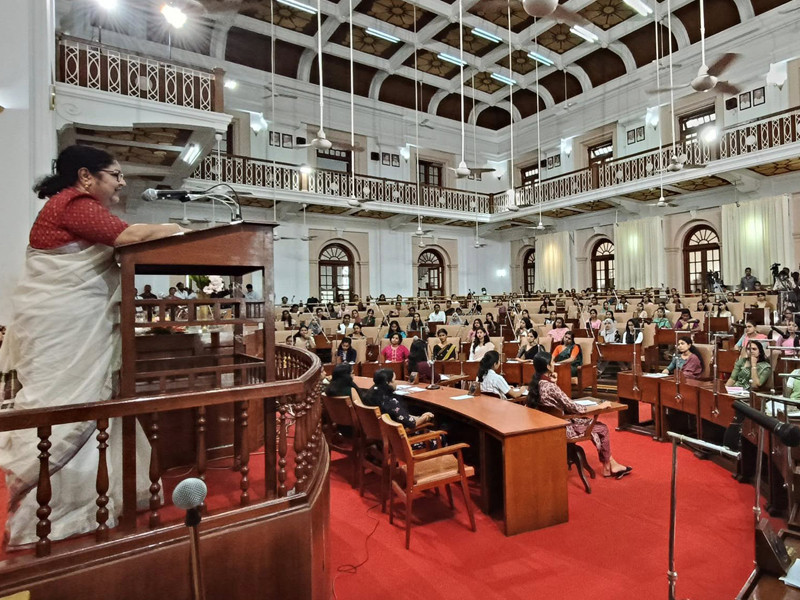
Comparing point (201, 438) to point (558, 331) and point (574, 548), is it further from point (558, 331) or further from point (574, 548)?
point (558, 331)

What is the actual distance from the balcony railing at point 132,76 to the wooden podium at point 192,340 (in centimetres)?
676

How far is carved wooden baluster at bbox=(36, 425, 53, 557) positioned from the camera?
1.38m

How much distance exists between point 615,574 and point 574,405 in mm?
1600

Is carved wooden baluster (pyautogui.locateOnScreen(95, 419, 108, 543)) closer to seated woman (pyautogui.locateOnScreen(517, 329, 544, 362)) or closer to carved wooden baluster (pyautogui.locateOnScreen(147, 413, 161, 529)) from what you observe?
carved wooden baluster (pyautogui.locateOnScreen(147, 413, 161, 529))

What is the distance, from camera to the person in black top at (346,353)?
283 inches

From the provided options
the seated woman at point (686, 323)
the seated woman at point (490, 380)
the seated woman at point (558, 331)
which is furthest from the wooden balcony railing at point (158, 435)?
the seated woman at point (686, 323)

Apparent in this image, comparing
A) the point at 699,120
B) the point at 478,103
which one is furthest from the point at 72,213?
the point at 478,103

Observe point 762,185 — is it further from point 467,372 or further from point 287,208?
point 287,208

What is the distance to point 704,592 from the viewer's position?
2541 millimetres

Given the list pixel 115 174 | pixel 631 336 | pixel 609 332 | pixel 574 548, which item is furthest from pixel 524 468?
pixel 609 332

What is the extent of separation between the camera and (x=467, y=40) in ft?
48.3

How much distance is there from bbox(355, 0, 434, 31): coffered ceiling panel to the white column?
34.7 feet

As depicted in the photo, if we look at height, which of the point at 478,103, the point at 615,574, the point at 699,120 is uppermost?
the point at 478,103

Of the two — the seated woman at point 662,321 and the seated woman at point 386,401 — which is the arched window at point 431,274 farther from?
the seated woman at point 386,401
